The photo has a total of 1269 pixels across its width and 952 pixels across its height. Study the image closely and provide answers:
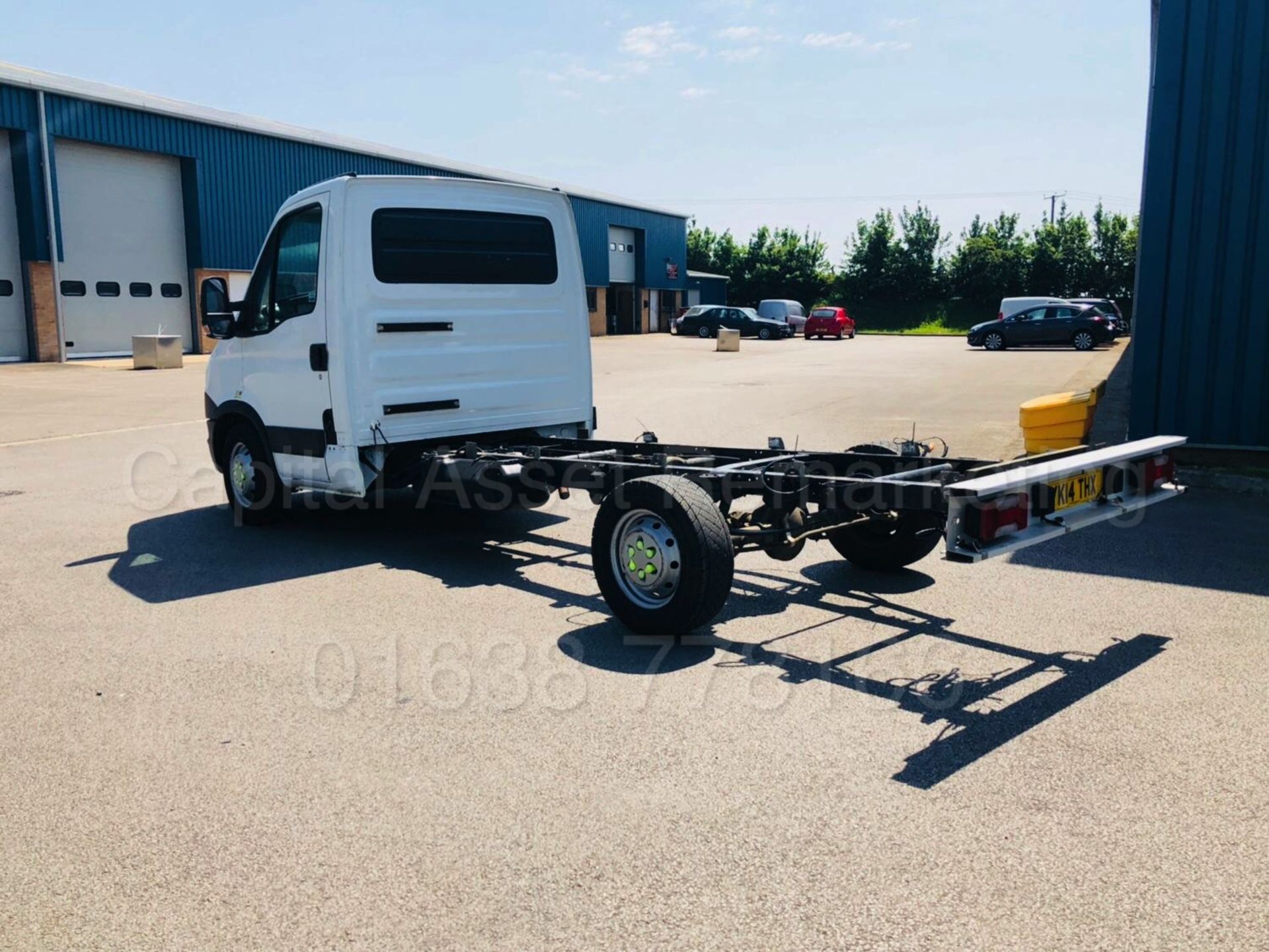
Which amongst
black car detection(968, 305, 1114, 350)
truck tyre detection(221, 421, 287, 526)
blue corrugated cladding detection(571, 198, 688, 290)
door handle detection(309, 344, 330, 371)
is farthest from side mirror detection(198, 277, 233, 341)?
blue corrugated cladding detection(571, 198, 688, 290)

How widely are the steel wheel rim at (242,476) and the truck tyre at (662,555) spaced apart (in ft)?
12.3

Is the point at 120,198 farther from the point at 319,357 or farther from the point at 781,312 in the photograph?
the point at 781,312

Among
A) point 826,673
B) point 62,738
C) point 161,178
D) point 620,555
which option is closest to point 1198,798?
point 826,673

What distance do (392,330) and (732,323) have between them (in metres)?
43.1

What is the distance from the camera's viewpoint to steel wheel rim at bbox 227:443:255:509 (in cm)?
827

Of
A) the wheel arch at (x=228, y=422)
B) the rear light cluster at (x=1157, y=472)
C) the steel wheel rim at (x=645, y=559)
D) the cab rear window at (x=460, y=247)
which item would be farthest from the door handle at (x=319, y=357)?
the rear light cluster at (x=1157, y=472)

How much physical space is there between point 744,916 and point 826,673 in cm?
203

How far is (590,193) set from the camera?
52.3m

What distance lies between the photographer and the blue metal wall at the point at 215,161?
27453 mm

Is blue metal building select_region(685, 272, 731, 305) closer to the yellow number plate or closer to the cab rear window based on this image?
the cab rear window

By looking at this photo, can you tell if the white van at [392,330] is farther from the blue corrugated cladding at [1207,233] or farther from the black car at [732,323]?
the black car at [732,323]

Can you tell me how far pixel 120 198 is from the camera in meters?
30.0

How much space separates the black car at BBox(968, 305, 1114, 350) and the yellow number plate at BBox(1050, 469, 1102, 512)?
112 ft

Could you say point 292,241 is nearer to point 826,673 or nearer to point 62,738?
point 62,738
